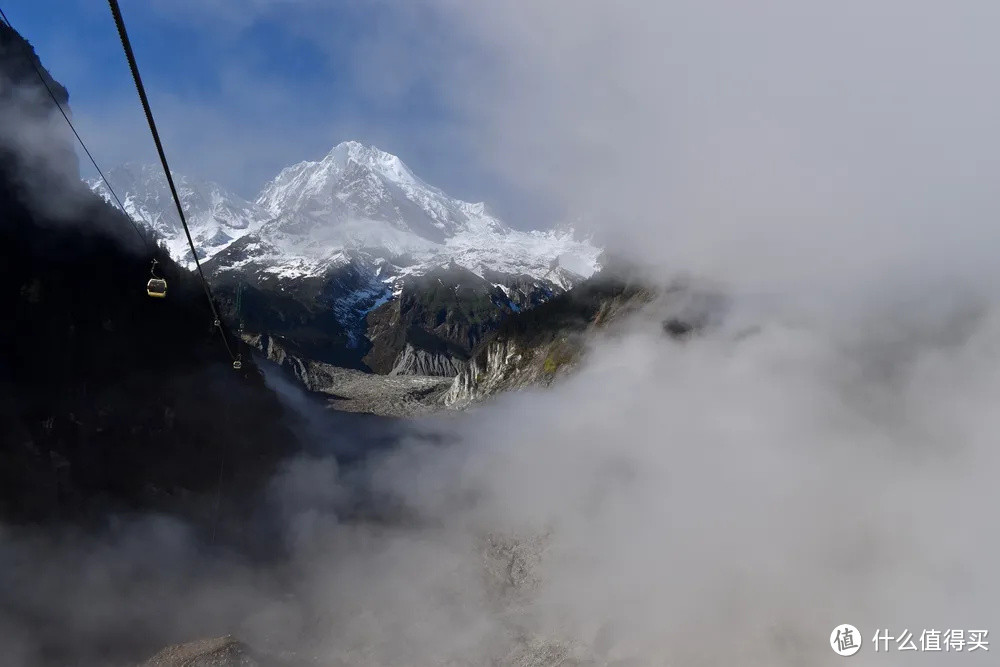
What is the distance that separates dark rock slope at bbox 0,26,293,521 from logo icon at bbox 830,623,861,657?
6253 centimetres

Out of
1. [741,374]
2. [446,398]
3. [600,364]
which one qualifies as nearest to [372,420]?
[446,398]

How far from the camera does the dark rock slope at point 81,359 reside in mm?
45625

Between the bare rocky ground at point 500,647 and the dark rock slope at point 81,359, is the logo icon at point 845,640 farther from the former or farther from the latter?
the dark rock slope at point 81,359

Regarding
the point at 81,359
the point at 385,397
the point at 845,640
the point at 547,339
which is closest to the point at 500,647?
the point at 845,640

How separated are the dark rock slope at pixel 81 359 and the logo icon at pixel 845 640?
205 ft

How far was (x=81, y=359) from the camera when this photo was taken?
51.6 m

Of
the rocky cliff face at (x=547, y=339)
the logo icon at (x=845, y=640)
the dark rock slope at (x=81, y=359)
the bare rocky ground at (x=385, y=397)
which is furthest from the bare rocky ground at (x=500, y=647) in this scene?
the bare rocky ground at (x=385, y=397)

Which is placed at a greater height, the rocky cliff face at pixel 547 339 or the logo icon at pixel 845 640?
the rocky cliff face at pixel 547 339

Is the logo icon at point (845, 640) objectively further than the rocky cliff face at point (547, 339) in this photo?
No

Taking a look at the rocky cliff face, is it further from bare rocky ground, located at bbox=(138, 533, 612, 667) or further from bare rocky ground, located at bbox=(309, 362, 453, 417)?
bare rocky ground, located at bbox=(138, 533, 612, 667)

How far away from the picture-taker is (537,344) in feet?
526

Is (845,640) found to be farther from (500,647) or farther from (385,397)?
(385,397)

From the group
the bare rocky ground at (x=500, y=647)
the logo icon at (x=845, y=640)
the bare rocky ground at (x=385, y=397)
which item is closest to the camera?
the bare rocky ground at (x=500, y=647)

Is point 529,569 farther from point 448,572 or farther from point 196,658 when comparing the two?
point 196,658
